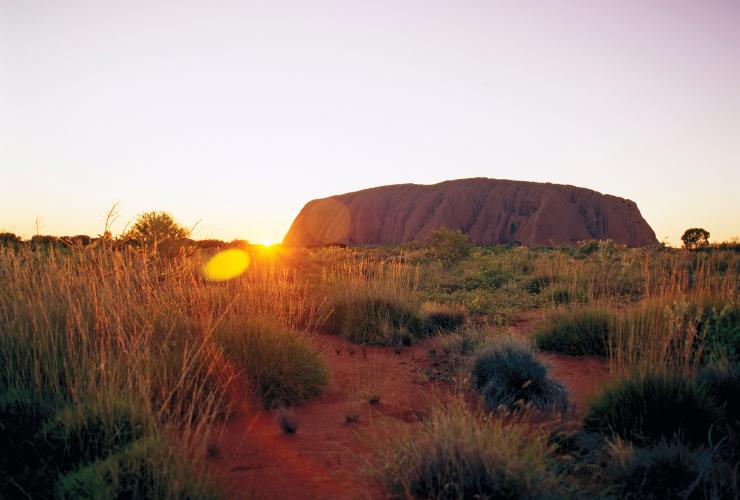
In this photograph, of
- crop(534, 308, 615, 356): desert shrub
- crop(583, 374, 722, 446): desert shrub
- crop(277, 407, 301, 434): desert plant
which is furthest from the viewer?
crop(534, 308, 615, 356): desert shrub

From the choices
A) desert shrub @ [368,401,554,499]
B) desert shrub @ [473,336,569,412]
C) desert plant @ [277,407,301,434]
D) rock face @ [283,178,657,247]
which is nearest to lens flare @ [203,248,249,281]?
desert plant @ [277,407,301,434]

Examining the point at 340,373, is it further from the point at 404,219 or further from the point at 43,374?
the point at 404,219

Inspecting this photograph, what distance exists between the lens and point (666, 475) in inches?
98.0

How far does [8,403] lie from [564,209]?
64.8 m

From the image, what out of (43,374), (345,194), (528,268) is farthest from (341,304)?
(345,194)

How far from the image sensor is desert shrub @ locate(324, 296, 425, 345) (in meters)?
7.07

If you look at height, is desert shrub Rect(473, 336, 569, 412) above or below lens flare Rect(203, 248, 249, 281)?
below

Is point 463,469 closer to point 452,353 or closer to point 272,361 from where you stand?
point 272,361

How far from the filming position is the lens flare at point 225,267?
8.68 m

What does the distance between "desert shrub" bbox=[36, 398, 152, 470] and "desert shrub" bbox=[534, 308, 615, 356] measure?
196 inches

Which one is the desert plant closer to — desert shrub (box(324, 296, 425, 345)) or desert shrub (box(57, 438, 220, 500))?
desert shrub (box(57, 438, 220, 500))

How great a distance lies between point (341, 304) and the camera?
26.1 feet

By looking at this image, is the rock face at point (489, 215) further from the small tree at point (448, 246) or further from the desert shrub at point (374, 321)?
the desert shrub at point (374, 321)

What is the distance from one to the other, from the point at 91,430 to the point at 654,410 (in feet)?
12.2
